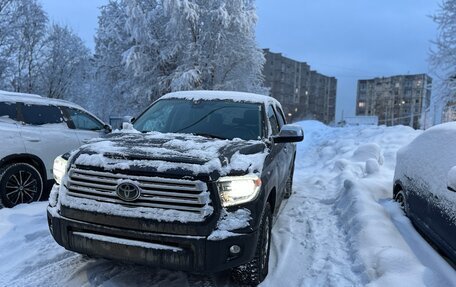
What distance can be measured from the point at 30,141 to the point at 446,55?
52.2 feet

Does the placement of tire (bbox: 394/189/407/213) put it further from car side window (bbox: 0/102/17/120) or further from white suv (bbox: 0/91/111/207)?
car side window (bbox: 0/102/17/120)

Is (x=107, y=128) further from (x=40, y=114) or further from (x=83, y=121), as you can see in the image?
(x=40, y=114)

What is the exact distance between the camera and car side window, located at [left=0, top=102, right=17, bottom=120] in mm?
6172

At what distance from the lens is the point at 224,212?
3.18 m

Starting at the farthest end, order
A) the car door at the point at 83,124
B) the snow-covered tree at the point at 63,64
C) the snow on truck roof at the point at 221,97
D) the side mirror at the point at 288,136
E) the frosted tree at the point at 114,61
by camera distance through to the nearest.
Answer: the snow-covered tree at the point at 63,64
the frosted tree at the point at 114,61
the car door at the point at 83,124
the snow on truck roof at the point at 221,97
the side mirror at the point at 288,136

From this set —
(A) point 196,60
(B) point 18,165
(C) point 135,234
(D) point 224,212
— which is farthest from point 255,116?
(A) point 196,60

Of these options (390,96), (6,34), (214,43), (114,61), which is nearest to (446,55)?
(214,43)

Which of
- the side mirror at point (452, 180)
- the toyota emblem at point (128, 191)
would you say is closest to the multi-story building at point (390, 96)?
the side mirror at point (452, 180)

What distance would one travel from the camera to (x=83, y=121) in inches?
301

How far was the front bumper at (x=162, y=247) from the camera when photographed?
308 centimetres

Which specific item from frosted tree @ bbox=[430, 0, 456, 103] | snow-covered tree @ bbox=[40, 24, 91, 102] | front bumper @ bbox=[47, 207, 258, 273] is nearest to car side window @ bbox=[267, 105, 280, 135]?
front bumper @ bbox=[47, 207, 258, 273]

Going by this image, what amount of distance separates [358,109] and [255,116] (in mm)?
120158

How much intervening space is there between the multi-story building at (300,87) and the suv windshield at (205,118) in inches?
3171

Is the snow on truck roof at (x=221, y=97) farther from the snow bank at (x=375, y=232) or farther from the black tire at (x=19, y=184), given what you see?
the black tire at (x=19, y=184)
